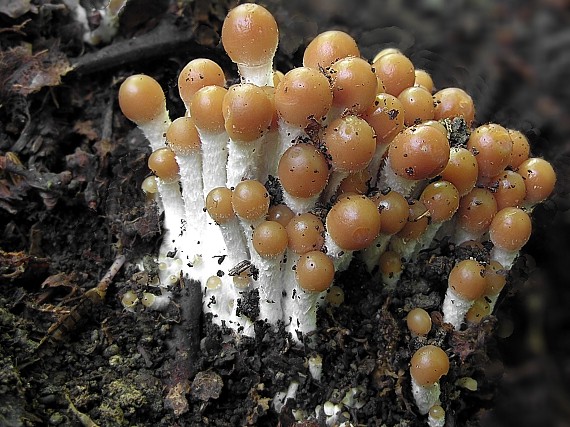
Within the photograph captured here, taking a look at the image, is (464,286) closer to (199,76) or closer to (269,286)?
(269,286)

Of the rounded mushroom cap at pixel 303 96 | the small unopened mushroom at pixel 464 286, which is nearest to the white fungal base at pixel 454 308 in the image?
the small unopened mushroom at pixel 464 286

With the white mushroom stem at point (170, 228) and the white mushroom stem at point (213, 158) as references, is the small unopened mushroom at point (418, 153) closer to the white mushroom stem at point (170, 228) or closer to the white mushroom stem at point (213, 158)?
the white mushroom stem at point (213, 158)

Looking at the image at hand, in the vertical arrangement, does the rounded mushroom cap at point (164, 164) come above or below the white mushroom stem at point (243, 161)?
below

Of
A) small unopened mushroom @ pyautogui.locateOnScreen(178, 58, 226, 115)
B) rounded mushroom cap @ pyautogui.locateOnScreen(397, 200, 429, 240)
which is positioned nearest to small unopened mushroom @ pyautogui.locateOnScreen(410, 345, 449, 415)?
rounded mushroom cap @ pyautogui.locateOnScreen(397, 200, 429, 240)

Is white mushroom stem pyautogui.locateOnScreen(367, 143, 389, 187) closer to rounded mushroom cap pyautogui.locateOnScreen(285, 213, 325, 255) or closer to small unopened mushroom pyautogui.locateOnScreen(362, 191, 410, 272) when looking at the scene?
small unopened mushroom pyautogui.locateOnScreen(362, 191, 410, 272)

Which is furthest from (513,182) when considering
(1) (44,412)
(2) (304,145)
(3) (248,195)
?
(1) (44,412)

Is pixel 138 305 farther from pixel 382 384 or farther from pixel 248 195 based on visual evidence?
pixel 382 384

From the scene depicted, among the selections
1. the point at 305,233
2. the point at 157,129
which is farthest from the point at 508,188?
the point at 157,129
